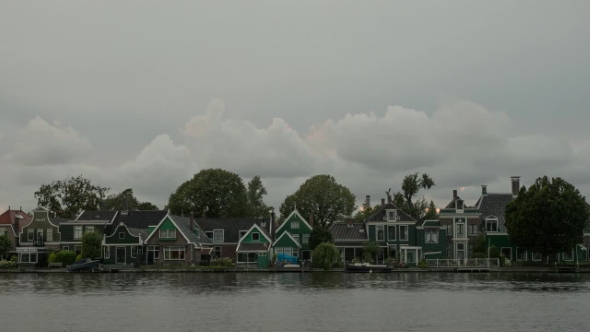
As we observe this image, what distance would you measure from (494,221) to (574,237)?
12089 mm

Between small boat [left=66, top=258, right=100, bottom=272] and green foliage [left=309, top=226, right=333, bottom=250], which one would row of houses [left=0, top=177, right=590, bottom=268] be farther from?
small boat [left=66, top=258, right=100, bottom=272]

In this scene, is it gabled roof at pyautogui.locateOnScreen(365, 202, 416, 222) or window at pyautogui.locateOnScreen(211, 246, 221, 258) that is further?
window at pyautogui.locateOnScreen(211, 246, 221, 258)

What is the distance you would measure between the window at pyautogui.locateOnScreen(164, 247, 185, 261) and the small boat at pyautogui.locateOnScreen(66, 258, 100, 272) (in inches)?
353

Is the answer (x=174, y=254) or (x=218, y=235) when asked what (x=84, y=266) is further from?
(x=218, y=235)

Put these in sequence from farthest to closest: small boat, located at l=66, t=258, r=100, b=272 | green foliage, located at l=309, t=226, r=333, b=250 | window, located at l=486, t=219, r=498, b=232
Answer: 1. green foliage, located at l=309, t=226, r=333, b=250
2. window, located at l=486, t=219, r=498, b=232
3. small boat, located at l=66, t=258, r=100, b=272

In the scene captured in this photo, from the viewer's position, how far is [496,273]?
83.5 m

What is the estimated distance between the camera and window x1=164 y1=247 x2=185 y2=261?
94750mm

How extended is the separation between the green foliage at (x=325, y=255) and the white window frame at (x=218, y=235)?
727 inches

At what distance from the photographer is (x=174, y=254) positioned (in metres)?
94.9

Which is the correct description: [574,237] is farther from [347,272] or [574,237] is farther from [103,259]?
[103,259]

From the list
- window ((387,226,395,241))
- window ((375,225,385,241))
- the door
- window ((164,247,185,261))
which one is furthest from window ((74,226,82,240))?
window ((387,226,395,241))

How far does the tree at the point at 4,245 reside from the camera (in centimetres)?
10125

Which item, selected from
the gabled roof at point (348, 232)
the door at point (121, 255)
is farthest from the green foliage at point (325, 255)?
the door at point (121, 255)

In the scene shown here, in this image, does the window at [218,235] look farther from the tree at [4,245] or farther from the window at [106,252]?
the tree at [4,245]
